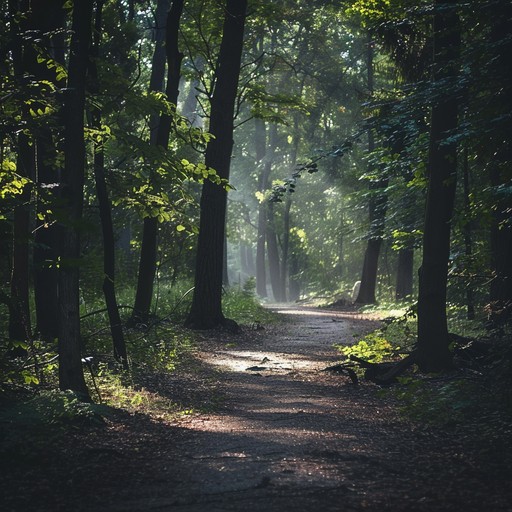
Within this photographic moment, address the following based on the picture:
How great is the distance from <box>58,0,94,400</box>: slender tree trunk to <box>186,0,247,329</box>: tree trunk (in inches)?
378

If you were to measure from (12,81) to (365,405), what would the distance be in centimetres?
566

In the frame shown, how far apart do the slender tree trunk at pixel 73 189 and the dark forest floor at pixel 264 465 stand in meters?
0.80

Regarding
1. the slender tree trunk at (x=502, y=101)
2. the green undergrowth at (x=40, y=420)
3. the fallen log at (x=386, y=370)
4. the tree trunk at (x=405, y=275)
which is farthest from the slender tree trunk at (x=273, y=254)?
the green undergrowth at (x=40, y=420)

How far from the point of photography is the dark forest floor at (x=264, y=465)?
4.84 metres

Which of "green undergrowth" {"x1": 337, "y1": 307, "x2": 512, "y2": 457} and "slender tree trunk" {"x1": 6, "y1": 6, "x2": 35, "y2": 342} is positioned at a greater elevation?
"slender tree trunk" {"x1": 6, "y1": 6, "x2": 35, "y2": 342}

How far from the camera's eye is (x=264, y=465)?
5.70m

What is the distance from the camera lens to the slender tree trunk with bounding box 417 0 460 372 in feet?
34.8

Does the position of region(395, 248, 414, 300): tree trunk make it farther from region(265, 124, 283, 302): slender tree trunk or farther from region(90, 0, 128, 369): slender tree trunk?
region(90, 0, 128, 369): slender tree trunk

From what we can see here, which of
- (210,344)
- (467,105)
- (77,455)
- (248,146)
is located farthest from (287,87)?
(77,455)

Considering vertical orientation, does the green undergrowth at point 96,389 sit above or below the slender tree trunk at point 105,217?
below

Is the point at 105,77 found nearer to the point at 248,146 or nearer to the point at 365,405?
the point at 365,405

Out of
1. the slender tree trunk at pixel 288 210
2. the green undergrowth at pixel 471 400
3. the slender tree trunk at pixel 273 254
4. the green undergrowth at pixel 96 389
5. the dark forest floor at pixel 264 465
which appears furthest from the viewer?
the slender tree trunk at pixel 273 254

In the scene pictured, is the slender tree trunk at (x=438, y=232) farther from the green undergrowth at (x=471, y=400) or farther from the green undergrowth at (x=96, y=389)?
the green undergrowth at (x=96, y=389)

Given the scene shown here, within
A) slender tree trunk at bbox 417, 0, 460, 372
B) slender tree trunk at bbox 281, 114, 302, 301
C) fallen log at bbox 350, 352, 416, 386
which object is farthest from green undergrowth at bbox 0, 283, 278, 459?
slender tree trunk at bbox 281, 114, 302, 301
